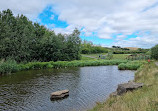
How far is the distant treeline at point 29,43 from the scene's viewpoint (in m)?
31.9

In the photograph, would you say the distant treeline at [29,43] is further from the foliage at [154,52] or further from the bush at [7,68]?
the foliage at [154,52]

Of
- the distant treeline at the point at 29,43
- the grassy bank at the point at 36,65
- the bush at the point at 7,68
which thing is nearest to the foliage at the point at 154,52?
the grassy bank at the point at 36,65

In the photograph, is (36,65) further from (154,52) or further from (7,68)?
(154,52)

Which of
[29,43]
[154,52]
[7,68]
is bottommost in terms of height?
[7,68]

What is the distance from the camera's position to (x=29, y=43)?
38.8 m

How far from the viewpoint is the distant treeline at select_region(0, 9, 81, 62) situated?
31938 millimetres

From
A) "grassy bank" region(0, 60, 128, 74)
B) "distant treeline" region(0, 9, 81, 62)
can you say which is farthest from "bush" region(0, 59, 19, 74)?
"distant treeline" region(0, 9, 81, 62)

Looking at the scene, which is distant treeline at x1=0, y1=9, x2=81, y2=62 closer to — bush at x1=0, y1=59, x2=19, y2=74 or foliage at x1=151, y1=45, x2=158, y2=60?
bush at x1=0, y1=59, x2=19, y2=74

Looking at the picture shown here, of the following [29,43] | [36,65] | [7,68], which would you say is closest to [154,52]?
[36,65]

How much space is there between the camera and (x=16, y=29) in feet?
113

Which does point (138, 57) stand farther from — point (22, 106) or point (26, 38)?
point (22, 106)

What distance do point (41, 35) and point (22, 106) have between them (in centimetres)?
3962

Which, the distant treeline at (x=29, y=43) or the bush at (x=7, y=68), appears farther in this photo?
the distant treeline at (x=29, y=43)

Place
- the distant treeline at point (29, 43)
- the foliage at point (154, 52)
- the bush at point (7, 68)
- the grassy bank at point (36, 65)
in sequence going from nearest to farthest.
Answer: the bush at point (7, 68)
the grassy bank at point (36, 65)
the distant treeline at point (29, 43)
the foliage at point (154, 52)
